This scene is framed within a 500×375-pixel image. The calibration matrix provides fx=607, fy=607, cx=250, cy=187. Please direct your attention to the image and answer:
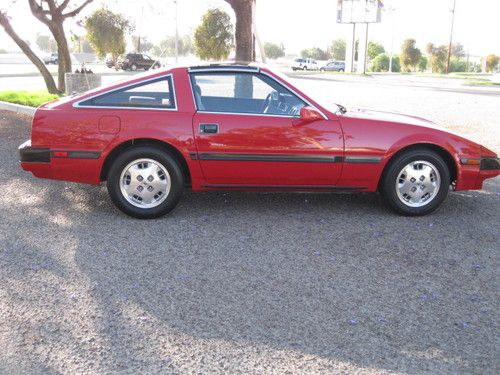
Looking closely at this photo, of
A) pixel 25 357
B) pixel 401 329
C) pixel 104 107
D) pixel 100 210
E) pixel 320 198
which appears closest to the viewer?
pixel 25 357

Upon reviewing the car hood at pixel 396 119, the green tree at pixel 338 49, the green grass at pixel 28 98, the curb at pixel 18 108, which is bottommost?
the curb at pixel 18 108

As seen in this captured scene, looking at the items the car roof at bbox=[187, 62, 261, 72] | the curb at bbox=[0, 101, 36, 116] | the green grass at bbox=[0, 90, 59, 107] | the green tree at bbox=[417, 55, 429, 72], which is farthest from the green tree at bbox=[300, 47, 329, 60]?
the car roof at bbox=[187, 62, 261, 72]

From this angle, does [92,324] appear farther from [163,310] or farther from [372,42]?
[372,42]

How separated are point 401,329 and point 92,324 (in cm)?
182

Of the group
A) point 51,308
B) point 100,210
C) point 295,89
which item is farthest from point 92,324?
point 295,89

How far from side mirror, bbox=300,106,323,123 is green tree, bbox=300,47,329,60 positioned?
356 ft

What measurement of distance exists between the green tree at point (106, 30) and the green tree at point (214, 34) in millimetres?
6545

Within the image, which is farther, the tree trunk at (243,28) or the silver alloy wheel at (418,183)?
the tree trunk at (243,28)

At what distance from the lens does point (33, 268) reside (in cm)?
445

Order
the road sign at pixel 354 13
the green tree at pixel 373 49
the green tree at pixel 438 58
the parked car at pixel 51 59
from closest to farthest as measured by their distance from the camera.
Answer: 1. the road sign at pixel 354 13
2. the parked car at pixel 51 59
3. the green tree at pixel 438 58
4. the green tree at pixel 373 49

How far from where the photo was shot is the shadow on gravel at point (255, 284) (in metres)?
3.32

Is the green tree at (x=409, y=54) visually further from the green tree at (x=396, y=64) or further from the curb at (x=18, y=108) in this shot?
the curb at (x=18, y=108)

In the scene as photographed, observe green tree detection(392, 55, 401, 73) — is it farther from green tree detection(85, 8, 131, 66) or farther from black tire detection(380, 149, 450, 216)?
black tire detection(380, 149, 450, 216)

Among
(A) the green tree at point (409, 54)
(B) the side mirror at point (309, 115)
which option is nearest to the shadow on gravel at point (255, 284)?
(B) the side mirror at point (309, 115)
